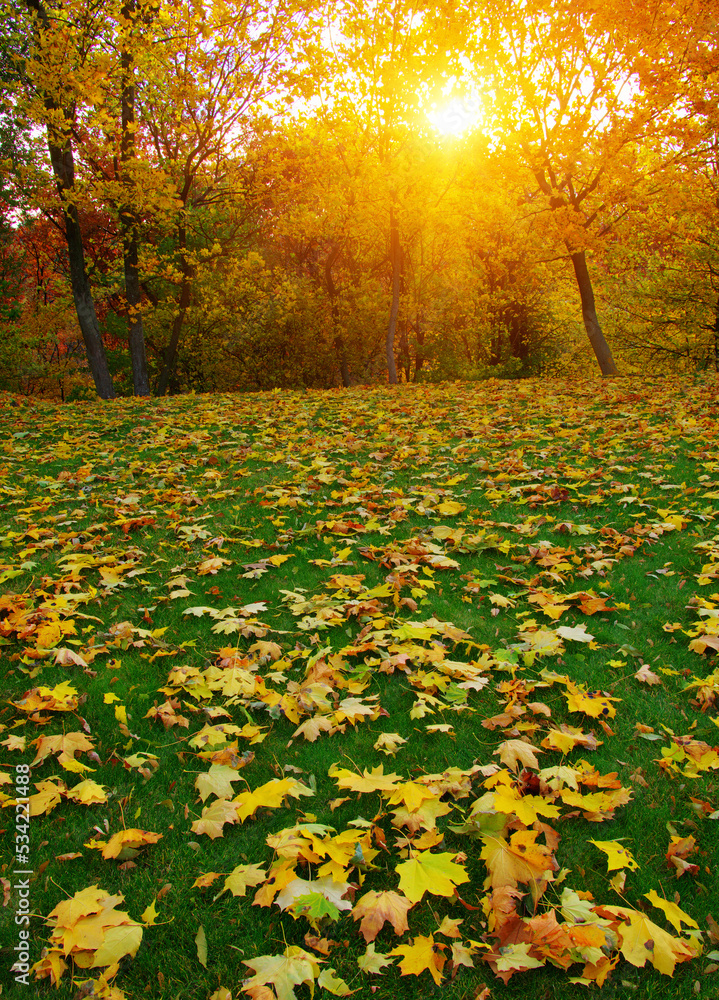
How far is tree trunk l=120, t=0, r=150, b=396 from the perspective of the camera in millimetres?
13461

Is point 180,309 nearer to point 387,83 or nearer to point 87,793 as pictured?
point 387,83

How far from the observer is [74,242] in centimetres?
1412

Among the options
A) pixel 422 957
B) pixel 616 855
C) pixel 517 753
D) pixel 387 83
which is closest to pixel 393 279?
pixel 387 83

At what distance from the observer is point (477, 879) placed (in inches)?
81.5

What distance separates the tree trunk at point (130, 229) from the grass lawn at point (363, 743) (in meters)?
11.0

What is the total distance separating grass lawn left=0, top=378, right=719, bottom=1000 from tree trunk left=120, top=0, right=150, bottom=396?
36.1 ft

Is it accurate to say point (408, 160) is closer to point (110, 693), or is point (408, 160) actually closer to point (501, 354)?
point (501, 354)

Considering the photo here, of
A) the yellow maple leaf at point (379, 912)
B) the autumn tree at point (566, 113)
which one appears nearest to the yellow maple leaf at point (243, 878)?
the yellow maple leaf at point (379, 912)

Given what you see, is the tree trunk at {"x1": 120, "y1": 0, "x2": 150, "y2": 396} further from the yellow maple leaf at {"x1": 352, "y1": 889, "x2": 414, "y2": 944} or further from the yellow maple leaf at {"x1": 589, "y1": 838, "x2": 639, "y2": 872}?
the yellow maple leaf at {"x1": 589, "y1": 838, "x2": 639, "y2": 872}

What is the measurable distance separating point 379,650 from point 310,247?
2278 centimetres

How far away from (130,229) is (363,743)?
15.8 meters


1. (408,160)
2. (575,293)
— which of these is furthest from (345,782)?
(575,293)

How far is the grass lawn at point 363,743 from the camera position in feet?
6.05

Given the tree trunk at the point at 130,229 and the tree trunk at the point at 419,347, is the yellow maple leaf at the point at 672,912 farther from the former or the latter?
the tree trunk at the point at 419,347
